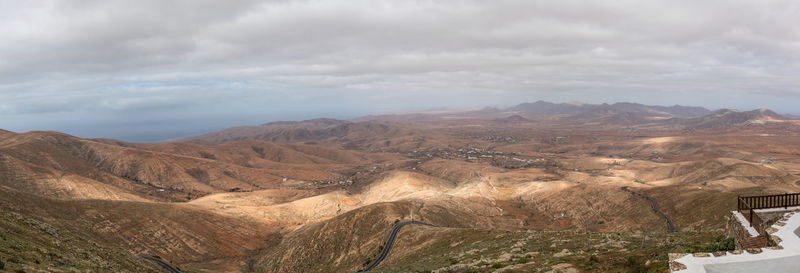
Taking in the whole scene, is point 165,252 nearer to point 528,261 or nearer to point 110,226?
point 110,226

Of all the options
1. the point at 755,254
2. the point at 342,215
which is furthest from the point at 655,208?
the point at 755,254

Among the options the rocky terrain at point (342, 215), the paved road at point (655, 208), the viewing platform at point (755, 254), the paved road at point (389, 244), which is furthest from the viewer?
the paved road at point (655, 208)

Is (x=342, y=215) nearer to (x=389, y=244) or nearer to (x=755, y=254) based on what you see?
(x=389, y=244)

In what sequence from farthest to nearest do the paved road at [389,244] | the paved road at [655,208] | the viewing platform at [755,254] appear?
the paved road at [655,208]
the paved road at [389,244]
the viewing platform at [755,254]

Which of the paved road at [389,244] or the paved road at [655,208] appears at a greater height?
the paved road at [655,208]

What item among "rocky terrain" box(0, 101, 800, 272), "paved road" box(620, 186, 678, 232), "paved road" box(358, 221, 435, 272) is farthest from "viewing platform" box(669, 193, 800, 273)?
"paved road" box(620, 186, 678, 232)

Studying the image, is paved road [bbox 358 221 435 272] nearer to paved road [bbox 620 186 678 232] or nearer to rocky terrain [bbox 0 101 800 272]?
rocky terrain [bbox 0 101 800 272]

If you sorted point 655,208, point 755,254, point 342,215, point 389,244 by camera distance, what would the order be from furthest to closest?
point 342,215, point 655,208, point 389,244, point 755,254

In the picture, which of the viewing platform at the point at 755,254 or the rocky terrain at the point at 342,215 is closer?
the viewing platform at the point at 755,254

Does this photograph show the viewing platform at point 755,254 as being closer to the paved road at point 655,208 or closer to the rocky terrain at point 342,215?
the rocky terrain at point 342,215

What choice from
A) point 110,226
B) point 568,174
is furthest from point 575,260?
point 568,174

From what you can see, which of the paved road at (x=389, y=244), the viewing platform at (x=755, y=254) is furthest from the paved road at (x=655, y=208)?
the viewing platform at (x=755, y=254)
